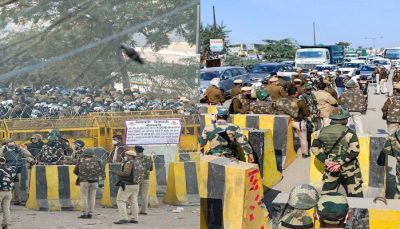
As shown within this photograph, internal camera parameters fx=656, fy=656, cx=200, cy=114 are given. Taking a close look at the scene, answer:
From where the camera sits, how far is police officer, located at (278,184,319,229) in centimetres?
384

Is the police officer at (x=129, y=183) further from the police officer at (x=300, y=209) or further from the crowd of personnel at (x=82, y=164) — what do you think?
the police officer at (x=300, y=209)

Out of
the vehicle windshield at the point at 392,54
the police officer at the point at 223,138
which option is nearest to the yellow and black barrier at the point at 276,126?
the police officer at the point at 223,138

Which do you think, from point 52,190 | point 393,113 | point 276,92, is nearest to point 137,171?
point 52,190

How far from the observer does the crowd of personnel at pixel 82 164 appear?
252 centimetres

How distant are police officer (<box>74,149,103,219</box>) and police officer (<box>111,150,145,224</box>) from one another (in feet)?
0.34

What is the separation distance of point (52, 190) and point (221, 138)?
10.9 ft

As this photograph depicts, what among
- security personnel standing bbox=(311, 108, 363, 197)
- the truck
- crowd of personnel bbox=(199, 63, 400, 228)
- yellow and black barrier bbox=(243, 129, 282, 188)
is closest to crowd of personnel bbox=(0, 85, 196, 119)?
crowd of personnel bbox=(199, 63, 400, 228)

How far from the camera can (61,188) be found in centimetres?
255

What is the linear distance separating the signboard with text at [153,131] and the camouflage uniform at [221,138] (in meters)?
2.10

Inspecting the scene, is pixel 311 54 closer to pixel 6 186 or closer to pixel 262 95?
pixel 262 95

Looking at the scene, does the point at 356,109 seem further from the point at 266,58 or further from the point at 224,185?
the point at 266,58

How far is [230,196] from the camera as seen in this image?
4281mm

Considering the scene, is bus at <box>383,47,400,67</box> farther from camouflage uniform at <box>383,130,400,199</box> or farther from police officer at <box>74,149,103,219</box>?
police officer at <box>74,149,103,219</box>

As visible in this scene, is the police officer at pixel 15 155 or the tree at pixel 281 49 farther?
the tree at pixel 281 49
